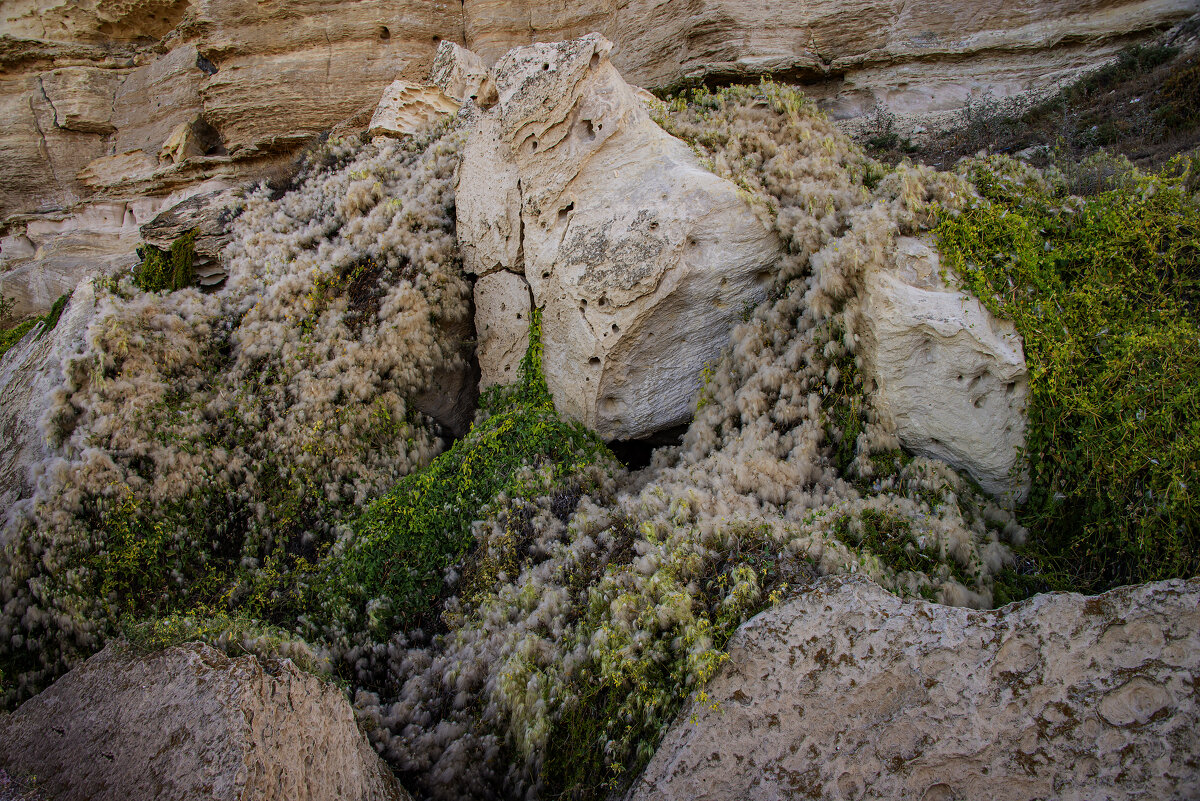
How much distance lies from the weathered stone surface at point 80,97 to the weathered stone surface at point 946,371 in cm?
1977

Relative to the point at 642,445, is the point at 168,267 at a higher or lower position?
higher

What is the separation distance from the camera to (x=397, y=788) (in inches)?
146

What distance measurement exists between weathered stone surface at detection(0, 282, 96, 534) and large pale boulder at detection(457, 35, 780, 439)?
4.52m

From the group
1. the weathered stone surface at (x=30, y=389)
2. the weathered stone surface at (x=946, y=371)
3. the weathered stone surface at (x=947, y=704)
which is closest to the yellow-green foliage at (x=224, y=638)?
the weathered stone surface at (x=947, y=704)

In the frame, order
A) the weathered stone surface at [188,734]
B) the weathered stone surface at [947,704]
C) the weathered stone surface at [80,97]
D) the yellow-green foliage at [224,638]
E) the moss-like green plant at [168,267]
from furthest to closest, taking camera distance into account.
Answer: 1. the weathered stone surface at [80,97]
2. the moss-like green plant at [168,267]
3. the yellow-green foliage at [224,638]
4. the weathered stone surface at [947,704]
5. the weathered stone surface at [188,734]

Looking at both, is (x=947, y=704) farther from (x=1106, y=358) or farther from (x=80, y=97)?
(x=80, y=97)

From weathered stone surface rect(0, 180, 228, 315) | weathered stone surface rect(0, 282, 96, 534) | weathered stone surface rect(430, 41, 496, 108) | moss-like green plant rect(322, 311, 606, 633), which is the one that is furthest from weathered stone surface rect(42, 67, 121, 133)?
moss-like green plant rect(322, 311, 606, 633)

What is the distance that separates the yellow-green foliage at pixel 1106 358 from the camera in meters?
4.01

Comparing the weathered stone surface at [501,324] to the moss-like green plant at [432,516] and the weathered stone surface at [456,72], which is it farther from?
the weathered stone surface at [456,72]

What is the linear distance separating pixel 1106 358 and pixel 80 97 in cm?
2185

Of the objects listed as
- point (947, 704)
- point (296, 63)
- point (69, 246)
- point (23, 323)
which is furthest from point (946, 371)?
point (69, 246)

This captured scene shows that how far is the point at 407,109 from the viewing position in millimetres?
10617

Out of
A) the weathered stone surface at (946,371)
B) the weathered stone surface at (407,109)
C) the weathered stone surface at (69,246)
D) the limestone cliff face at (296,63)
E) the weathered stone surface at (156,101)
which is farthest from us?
the weathered stone surface at (156,101)

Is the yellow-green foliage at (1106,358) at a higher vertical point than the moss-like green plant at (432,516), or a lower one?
higher
